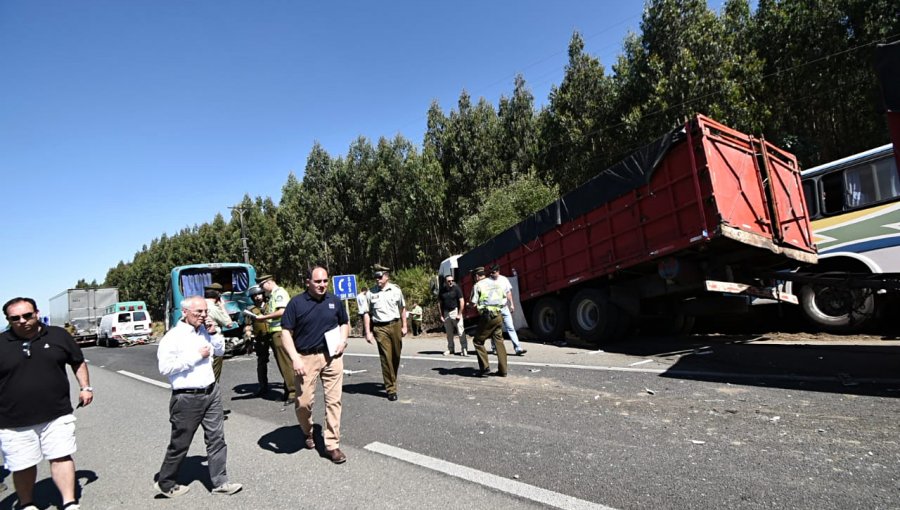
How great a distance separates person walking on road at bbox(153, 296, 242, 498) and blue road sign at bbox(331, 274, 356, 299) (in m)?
13.8

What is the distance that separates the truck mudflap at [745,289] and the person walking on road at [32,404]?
328 inches

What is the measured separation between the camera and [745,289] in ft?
27.2

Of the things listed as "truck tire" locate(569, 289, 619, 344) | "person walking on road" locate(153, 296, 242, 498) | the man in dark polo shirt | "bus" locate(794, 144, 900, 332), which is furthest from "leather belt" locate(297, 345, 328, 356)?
"bus" locate(794, 144, 900, 332)

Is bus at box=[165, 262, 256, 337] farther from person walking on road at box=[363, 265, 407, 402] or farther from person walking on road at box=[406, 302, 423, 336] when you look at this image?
person walking on road at box=[363, 265, 407, 402]

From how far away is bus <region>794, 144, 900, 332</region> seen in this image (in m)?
8.06

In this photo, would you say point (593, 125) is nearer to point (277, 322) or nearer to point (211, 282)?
point (211, 282)

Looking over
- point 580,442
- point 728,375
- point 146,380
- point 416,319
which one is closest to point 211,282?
point 146,380

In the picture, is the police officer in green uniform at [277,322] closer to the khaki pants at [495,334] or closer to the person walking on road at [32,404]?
the khaki pants at [495,334]

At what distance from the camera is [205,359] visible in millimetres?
3805

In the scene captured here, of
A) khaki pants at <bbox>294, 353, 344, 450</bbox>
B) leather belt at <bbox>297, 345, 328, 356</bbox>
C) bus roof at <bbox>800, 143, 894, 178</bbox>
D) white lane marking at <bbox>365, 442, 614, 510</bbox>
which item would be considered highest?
bus roof at <bbox>800, 143, 894, 178</bbox>

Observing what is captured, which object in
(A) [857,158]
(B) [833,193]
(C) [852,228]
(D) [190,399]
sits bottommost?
(D) [190,399]

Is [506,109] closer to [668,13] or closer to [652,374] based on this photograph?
[668,13]

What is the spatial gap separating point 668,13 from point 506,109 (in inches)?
509

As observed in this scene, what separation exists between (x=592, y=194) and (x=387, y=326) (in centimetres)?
567
